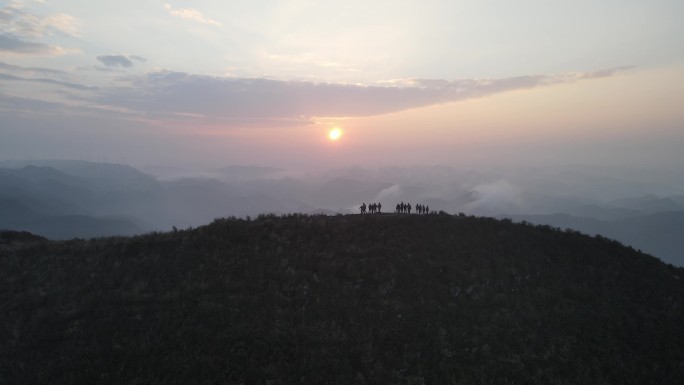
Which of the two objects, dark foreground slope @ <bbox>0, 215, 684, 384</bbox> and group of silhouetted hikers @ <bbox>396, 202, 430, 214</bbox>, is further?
group of silhouetted hikers @ <bbox>396, 202, 430, 214</bbox>

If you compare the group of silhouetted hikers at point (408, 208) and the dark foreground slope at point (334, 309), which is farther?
the group of silhouetted hikers at point (408, 208)

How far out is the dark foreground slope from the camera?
1343 centimetres

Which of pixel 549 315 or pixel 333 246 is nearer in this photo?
pixel 549 315

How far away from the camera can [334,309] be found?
56.6ft

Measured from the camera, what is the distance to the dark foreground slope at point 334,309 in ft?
44.1

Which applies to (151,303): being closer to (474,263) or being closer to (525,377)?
(525,377)

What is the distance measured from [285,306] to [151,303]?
609 centimetres

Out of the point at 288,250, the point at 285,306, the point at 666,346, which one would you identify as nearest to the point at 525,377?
the point at 666,346

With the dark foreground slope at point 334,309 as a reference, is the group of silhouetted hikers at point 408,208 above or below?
above

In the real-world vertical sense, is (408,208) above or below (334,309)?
above

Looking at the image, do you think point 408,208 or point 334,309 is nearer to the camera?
point 334,309

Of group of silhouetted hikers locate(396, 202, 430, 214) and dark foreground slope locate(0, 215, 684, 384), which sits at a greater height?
group of silhouetted hikers locate(396, 202, 430, 214)

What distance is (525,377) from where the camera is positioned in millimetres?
13586

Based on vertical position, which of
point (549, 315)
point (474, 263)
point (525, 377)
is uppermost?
point (474, 263)
